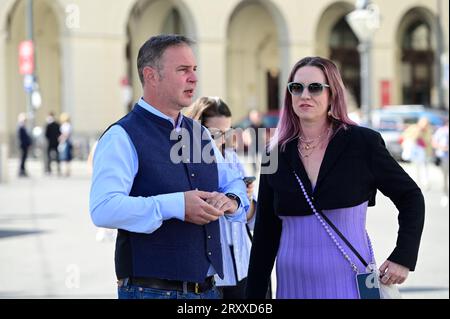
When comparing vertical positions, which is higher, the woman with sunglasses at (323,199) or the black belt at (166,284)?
the woman with sunglasses at (323,199)

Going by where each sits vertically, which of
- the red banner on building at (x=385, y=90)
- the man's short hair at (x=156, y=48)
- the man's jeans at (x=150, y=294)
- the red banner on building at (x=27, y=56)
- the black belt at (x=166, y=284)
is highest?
the red banner on building at (x=27, y=56)

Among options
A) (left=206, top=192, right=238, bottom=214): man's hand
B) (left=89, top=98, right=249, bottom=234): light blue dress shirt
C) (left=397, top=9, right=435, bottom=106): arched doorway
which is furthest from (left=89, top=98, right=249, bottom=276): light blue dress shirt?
(left=397, top=9, right=435, bottom=106): arched doorway

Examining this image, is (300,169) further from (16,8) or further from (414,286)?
(16,8)

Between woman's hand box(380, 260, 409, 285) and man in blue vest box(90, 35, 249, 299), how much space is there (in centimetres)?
68

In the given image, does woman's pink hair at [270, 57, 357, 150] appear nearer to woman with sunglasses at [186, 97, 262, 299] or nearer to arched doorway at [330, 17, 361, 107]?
woman with sunglasses at [186, 97, 262, 299]

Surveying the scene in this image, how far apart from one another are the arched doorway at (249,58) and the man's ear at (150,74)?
3752cm

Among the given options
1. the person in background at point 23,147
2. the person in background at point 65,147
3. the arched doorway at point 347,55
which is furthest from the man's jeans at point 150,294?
the arched doorway at point 347,55

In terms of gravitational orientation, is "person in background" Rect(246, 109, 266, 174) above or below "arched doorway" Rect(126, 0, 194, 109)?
below

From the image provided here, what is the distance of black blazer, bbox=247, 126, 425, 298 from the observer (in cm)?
355

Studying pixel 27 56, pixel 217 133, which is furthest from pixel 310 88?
pixel 27 56

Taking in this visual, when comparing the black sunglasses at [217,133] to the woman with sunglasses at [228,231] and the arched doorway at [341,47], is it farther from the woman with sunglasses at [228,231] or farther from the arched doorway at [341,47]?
the arched doorway at [341,47]

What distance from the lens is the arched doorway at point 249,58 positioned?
4175 centimetres

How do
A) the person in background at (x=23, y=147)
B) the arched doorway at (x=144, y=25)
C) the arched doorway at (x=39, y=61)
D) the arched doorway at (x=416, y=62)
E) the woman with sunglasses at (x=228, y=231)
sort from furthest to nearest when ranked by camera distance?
the arched doorway at (x=416, y=62) < the arched doorway at (x=144, y=25) < the arched doorway at (x=39, y=61) < the person in background at (x=23, y=147) < the woman with sunglasses at (x=228, y=231)

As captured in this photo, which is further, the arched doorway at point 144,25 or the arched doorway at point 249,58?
the arched doorway at point 249,58
